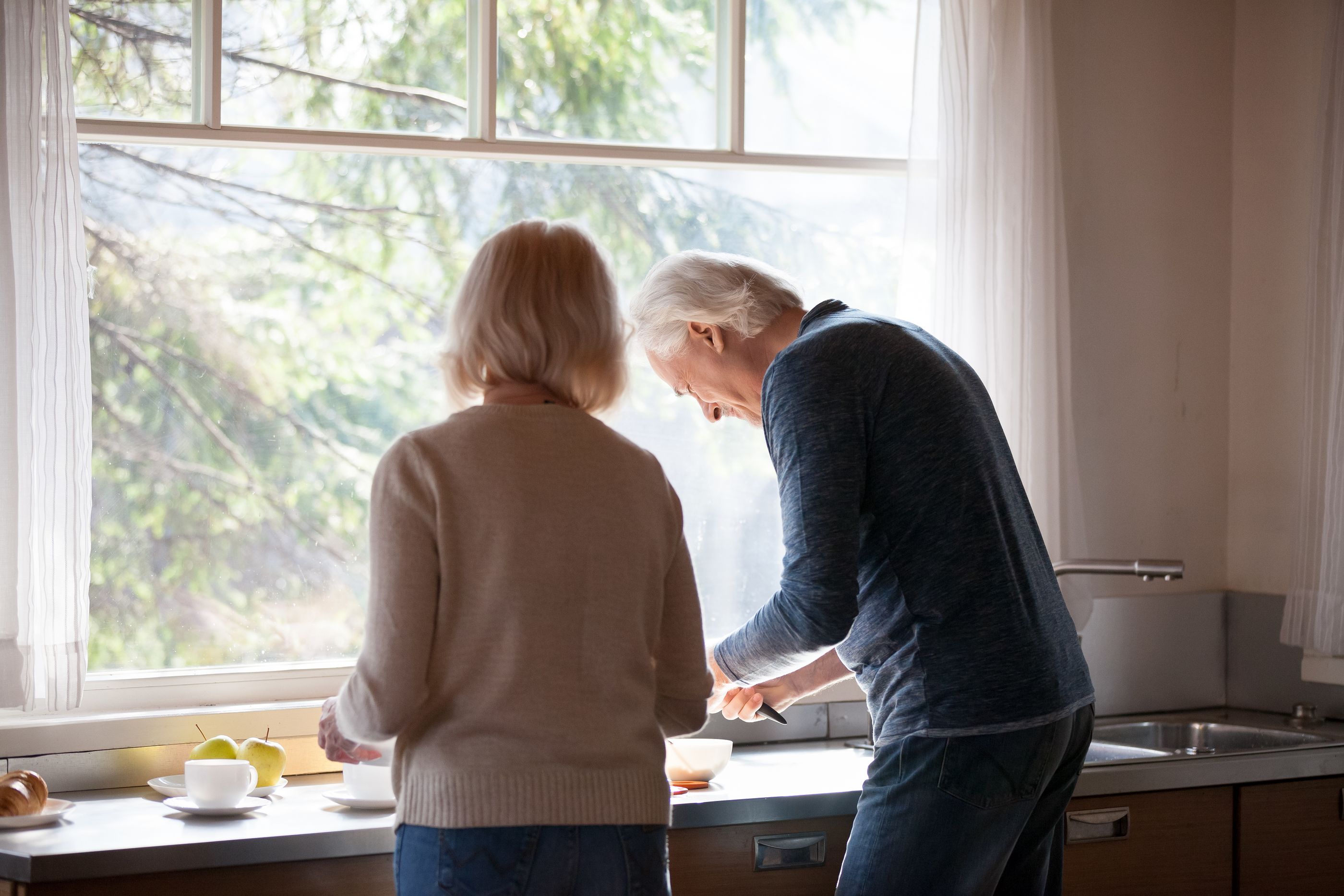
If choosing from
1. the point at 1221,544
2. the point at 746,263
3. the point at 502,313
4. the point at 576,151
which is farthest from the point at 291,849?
the point at 1221,544

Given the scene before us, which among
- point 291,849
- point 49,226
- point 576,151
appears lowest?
point 291,849

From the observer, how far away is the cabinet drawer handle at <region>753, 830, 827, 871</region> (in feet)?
6.24

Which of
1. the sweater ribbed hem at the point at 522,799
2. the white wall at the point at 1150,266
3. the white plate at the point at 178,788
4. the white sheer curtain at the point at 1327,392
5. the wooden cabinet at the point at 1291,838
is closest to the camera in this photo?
the sweater ribbed hem at the point at 522,799

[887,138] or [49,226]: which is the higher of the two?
[887,138]

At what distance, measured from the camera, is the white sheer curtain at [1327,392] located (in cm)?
255

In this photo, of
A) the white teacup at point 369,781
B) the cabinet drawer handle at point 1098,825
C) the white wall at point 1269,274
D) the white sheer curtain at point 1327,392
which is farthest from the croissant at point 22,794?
the white wall at point 1269,274

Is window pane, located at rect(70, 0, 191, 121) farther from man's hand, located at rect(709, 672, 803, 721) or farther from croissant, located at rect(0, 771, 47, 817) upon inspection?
man's hand, located at rect(709, 672, 803, 721)

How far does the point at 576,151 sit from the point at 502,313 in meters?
1.27

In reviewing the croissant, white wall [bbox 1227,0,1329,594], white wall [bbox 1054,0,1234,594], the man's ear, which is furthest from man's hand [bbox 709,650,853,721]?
white wall [bbox 1227,0,1329,594]

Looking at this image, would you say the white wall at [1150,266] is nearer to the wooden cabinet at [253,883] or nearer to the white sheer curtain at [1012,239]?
the white sheer curtain at [1012,239]

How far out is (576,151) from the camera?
8.15ft

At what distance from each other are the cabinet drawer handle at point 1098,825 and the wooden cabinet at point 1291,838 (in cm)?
23

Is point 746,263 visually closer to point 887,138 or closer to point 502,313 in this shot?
point 502,313

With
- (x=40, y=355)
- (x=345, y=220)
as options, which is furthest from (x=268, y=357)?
(x=40, y=355)
